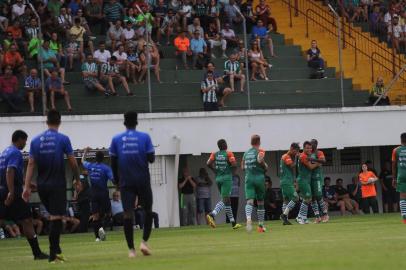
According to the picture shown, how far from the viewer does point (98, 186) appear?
28.2 meters

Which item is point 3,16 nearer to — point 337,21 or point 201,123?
point 201,123

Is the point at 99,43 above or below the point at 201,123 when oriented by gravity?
above

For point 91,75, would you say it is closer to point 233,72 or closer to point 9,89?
point 9,89

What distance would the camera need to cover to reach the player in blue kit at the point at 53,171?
18.0 meters

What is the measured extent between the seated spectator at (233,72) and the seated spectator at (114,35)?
3.35m

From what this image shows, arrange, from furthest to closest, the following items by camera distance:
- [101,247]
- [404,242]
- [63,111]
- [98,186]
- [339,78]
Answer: [339,78] < [63,111] < [98,186] < [101,247] < [404,242]

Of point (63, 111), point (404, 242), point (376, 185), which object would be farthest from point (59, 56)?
point (404, 242)

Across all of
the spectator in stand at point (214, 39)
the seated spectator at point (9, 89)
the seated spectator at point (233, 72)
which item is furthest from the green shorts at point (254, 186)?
the spectator in stand at point (214, 39)

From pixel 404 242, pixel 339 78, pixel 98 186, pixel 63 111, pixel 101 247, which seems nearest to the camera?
pixel 404 242

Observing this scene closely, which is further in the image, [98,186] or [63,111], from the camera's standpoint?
[63,111]

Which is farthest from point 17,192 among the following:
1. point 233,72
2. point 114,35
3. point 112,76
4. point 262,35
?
point 262,35

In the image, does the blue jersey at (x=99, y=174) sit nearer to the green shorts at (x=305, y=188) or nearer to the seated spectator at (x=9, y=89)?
the green shorts at (x=305, y=188)

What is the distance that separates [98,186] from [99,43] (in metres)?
10.7

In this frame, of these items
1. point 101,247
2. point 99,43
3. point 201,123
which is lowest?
point 101,247
